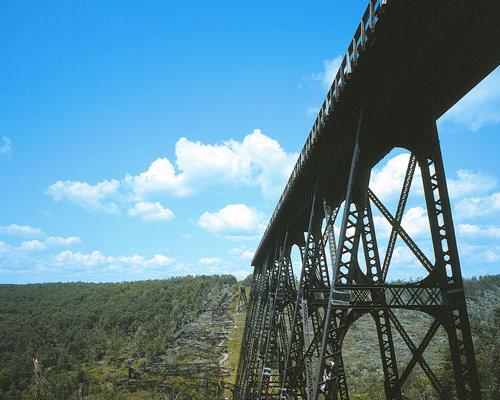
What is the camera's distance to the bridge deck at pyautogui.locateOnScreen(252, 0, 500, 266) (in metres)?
4.68

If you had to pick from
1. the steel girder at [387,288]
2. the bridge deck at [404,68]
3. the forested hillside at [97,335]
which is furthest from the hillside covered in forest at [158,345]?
the bridge deck at [404,68]

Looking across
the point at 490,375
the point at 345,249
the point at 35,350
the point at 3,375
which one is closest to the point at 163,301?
the point at 35,350

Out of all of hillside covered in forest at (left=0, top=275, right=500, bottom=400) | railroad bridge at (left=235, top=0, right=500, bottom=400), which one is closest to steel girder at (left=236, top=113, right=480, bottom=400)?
railroad bridge at (left=235, top=0, right=500, bottom=400)

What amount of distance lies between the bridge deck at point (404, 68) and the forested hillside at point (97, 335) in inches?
1443

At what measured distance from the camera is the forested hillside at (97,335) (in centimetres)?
4584

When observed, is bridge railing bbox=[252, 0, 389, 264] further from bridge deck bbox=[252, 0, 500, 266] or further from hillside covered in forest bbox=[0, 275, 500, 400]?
hillside covered in forest bbox=[0, 275, 500, 400]

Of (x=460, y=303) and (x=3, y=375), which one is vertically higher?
(x=460, y=303)

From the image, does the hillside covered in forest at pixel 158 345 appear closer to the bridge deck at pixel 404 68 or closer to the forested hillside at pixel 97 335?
the forested hillside at pixel 97 335

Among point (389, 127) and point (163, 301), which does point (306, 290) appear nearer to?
point (389, 127)

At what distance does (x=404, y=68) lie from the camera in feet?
18.3

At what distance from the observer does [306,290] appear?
31.3 feet

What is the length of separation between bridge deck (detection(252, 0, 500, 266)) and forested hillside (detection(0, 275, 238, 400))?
36.7 meters

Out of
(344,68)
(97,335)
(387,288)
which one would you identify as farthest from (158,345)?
(344,68)

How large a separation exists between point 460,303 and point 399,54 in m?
3.90
